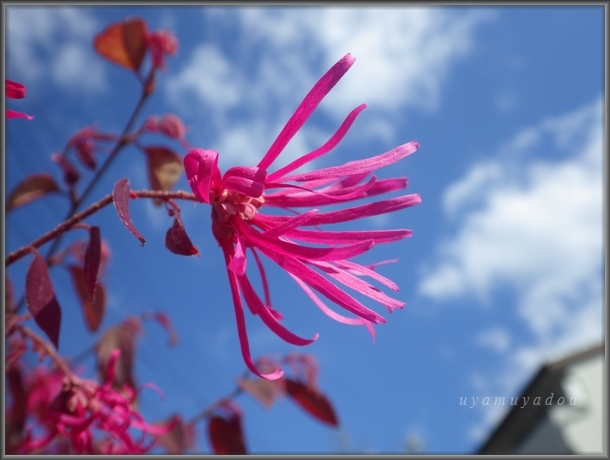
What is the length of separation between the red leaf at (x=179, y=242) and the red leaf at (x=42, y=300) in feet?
0.64

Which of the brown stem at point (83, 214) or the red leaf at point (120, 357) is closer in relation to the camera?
the brown stem at point (83, 214)

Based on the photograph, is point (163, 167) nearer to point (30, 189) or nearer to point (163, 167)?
point (163, 167)

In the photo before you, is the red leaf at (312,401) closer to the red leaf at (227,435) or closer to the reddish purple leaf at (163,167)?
the red leaf at (227,435)

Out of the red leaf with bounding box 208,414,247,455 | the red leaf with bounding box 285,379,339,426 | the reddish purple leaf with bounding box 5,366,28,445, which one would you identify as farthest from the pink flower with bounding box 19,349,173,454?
the red leaf with bounding box 285,379,339,426

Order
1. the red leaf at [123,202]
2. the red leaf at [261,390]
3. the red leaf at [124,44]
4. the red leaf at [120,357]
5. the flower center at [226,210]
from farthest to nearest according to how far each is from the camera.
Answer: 1. the red leaf at [261,390]
2. the red leaf at [124,44]
3. the red leaf at [120,357]
4. the flower center at [226,210]
5. the red leaf at [123,202]

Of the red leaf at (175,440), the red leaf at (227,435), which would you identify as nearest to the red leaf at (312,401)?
the red leaf at (227,435)

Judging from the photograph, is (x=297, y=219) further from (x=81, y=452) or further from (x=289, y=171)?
(x=81, y=452)

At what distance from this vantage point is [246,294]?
2.07 feet

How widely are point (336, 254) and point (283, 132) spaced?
6.8 inches

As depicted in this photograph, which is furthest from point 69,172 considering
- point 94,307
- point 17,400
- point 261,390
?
point 261,390

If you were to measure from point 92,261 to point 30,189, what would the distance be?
3.10 feet

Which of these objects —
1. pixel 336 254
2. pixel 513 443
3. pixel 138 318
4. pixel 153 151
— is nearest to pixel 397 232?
pixel 336 254

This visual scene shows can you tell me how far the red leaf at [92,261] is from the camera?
24.4 inches

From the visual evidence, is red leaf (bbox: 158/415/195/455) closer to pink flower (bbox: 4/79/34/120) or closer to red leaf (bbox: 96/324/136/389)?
red leaf (bbox: 96/324/136/389)
